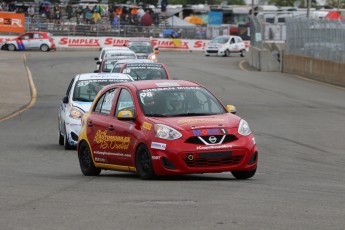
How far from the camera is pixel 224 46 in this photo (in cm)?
7231

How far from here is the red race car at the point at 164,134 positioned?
1164 centimetres

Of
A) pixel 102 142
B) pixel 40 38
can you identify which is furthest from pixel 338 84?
pixel 40 38

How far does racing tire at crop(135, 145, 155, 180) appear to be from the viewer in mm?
11852

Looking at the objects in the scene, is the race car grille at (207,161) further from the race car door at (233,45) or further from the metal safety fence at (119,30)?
the metal safety fence at (119,30)

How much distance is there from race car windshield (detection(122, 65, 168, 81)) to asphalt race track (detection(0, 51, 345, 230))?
103 inches

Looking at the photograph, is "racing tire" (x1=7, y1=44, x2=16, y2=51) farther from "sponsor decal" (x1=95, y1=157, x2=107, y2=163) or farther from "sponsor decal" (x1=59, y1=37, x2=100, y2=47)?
"sponsor decal" (x1=95, y1=157, x2=107, y2=163)

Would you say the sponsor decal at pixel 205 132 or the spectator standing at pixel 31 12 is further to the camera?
the spectator standing at pixel 31 12

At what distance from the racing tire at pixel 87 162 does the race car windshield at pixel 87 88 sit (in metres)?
4.97

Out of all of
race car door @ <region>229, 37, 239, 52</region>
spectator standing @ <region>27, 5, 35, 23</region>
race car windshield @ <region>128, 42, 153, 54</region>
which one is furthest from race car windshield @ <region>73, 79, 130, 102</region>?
spectator standing @ <region>27, 5, 35, 23</region>

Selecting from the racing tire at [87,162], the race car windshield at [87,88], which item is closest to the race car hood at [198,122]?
the racing tire at [87,162]

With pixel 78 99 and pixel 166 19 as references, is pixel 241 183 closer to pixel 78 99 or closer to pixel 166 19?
pixel 78 99

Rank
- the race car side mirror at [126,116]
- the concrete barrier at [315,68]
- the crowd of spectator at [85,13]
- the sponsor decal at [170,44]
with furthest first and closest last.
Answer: the crowd of spectator at [85,13]
the sponsor decal at [170,44]
the concrete barrier at [315,68]
the race car side mirror at [126,116]

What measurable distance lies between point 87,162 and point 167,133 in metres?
2.29

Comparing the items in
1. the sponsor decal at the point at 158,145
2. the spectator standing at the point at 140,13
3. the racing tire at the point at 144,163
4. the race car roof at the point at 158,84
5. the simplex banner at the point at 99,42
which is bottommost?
the simplex banner at the point at 99,42
